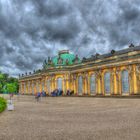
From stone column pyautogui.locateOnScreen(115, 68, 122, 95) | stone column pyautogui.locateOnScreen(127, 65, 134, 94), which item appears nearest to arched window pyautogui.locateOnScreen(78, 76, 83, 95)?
stone column pyautogui.locateOnScreen(115, 68, 122, 95)

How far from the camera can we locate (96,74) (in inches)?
1951

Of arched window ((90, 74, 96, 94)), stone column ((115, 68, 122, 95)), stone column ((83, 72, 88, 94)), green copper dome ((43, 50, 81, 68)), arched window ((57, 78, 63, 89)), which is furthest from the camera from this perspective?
green copper dome ((43, 50, 81, 68))

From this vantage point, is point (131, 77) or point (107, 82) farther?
point (107, 82)

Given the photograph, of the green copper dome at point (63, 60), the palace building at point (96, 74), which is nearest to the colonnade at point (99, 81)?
the palace building at point (96, 74)

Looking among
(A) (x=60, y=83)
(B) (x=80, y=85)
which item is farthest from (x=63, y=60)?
(B) (x=80, y=85)

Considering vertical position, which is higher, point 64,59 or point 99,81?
point 64,59

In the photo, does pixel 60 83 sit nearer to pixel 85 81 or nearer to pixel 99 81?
pixel 85 81

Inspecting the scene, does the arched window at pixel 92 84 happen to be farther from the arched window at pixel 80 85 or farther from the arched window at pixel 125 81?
the arched window at pixel 125 81

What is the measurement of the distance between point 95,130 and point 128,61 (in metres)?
33.2

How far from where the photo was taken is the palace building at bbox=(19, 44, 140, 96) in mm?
42219

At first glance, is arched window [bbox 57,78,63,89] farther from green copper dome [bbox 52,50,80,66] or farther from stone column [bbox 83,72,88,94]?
stone column [bbox 83,72,88,94]

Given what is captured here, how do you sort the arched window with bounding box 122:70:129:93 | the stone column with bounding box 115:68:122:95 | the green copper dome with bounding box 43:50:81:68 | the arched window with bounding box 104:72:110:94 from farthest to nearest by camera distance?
the green copper dome with bounding box 43:50:81:68 → the arched window with bounding box 104:72:110:94 → the stone column with bounding box 115:68:122:95 → the arched window with bounding box 122:70:129:93

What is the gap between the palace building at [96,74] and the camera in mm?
42219

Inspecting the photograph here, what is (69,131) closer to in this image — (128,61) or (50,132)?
(50,132)
